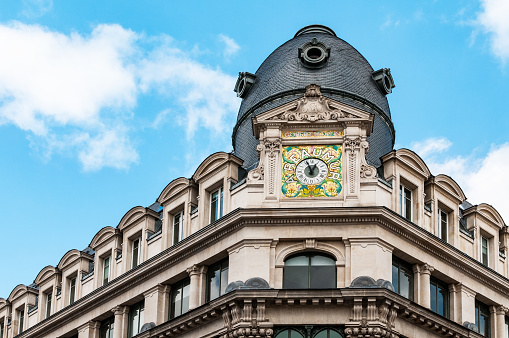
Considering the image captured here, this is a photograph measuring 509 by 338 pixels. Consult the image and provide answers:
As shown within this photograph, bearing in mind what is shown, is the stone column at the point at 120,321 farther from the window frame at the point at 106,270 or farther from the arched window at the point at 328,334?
the arched window at the point at 328,334

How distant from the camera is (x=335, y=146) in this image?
5400 centimetres

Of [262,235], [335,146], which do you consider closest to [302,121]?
[335,146]

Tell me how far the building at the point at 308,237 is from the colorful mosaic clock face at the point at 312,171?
0.18 feet

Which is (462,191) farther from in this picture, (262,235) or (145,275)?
(145,275)

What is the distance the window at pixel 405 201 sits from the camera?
179ft

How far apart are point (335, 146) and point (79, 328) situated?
17441 mm

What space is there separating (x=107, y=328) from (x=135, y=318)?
2581mm

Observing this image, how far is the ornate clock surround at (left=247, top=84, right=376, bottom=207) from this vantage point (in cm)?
5306

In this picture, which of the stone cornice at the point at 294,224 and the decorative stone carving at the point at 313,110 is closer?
the stone cornice at the point at 294,224

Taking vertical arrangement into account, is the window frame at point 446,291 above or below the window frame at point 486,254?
below

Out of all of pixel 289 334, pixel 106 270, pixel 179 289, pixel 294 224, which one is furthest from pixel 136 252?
pixel 289 334

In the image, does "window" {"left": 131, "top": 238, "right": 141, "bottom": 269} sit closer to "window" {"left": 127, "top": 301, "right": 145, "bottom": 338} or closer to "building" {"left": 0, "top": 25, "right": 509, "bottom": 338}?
"building" {"left": 0, "top": 25, "right": 509, "bottom": 338}

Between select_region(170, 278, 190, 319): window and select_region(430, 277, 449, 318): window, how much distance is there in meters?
11.1

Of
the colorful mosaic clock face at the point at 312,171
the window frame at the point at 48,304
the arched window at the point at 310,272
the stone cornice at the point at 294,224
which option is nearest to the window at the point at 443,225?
the stone cornice at the point at 294,224
